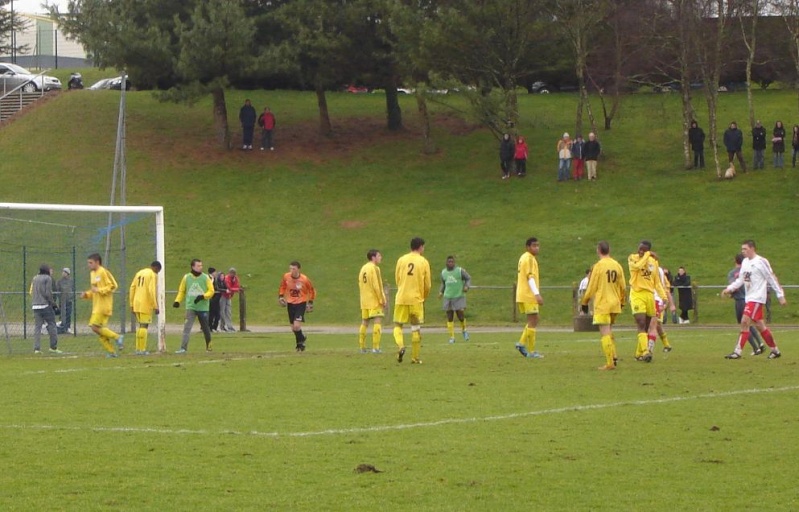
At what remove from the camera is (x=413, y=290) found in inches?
810

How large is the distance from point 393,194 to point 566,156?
24.4ft

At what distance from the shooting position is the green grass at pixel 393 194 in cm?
4291

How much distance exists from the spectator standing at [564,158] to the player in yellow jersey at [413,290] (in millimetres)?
31497

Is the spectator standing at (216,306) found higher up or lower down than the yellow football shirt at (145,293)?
lower down

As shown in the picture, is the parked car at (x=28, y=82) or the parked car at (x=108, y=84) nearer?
the parked car at (x=28, y=82)

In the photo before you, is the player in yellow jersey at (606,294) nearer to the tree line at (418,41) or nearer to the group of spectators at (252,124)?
the tree line at (418,41)

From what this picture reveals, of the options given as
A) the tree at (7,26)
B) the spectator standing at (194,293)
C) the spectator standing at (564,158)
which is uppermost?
the tree at (7,26)

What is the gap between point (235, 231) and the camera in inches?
1921

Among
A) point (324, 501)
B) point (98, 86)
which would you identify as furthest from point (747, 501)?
point (98, 86)

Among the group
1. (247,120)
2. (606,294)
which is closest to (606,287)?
(606,294)

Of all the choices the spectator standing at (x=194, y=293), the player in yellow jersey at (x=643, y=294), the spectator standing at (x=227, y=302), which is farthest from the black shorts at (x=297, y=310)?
the spectator standing at (x=227, y=302)

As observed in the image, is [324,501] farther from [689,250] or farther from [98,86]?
[98,86]

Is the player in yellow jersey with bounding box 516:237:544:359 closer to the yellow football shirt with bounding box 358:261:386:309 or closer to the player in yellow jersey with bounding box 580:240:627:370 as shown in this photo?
the player in yellow jersey with bounding box 580:240:627:370

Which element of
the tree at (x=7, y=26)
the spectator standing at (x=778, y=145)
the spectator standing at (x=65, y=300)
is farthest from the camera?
the tree at (x=7, y=26)
